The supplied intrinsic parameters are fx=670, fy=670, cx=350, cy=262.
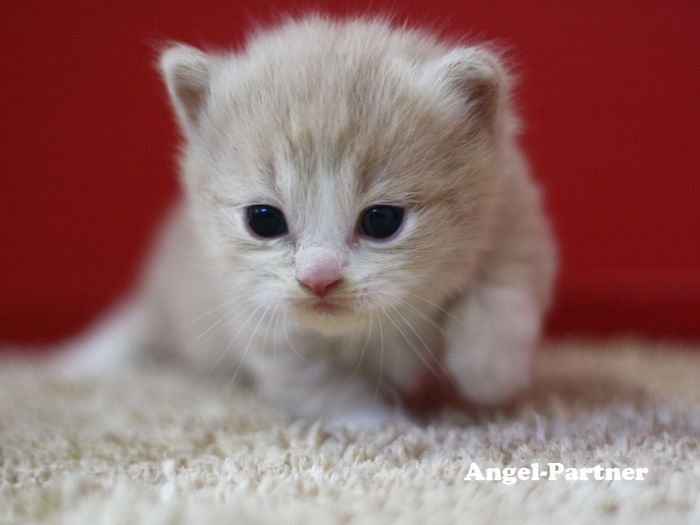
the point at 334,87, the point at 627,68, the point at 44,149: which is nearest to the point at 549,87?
the point at 627,68

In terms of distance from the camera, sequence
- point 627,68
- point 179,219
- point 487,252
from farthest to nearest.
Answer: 1. point 627,68
2. point 179,219
3. point 487,252

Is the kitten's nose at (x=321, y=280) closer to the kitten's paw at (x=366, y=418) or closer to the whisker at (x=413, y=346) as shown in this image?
the whisker at (x=413, y=346)

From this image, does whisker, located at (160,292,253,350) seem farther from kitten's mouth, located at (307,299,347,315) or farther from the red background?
the red background

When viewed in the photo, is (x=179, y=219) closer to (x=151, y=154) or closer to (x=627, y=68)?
(x=151, y=154)

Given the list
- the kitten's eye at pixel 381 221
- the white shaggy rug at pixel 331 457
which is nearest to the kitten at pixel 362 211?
the kitten's eye at pixel 381 221

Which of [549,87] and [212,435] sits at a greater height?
[549,87]
